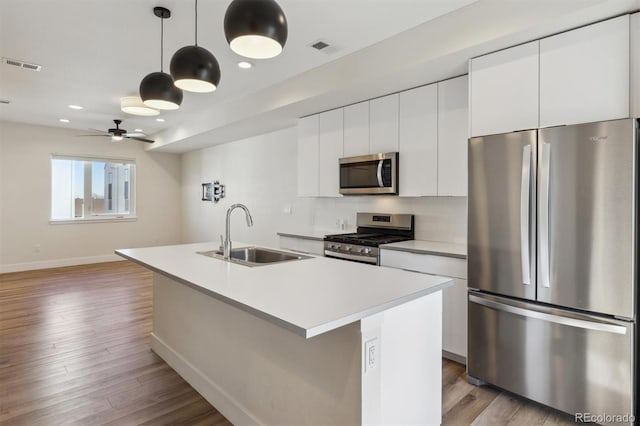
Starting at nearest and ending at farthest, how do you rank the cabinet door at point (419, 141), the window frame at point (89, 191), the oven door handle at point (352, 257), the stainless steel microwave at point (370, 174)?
the cabinet door at point (419, 141)
the oven door handle at point (352, 257)
the stainless steel microwave at point (370, 174)
the window frame at point (89, 191)

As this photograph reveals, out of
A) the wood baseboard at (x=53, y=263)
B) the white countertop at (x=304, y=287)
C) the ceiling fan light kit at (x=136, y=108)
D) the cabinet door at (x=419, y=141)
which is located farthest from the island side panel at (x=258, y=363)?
the wood baseboard at (x=53, y=263)

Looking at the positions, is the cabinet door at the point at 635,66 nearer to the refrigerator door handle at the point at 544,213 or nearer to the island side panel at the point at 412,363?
the refrigerator door handle at the point at 544,213

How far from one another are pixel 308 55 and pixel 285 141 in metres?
2.11

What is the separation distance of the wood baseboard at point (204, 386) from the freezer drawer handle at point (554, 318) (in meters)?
1.65

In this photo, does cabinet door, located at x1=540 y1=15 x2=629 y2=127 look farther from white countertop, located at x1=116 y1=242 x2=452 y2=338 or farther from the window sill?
the window sill

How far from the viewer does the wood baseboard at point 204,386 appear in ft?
6.70

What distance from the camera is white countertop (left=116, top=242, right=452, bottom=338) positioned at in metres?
1.32

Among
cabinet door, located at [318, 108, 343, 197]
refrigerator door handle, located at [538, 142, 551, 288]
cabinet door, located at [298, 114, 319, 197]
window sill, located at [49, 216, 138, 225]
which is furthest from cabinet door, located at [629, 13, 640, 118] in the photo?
window sill, located at [49, 216, 138, 225]

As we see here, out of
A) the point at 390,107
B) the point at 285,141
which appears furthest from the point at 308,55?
the point at 285,141

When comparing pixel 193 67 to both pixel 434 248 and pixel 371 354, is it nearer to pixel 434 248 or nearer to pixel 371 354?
pixel 371 354

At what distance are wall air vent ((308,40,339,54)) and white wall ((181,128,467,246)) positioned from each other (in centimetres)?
163

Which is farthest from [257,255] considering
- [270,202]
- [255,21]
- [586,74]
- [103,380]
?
[270,202]

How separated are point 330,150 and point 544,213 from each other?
2.42 metres

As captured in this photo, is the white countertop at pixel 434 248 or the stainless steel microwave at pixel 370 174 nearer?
the white countertop at pixel 434 248
